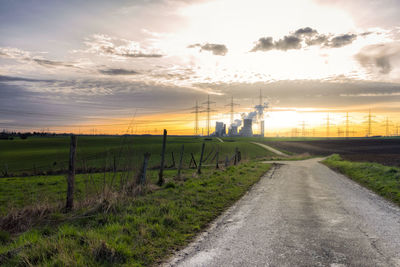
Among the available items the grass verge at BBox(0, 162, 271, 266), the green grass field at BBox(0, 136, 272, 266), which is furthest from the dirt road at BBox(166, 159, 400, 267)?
the green grass field at BBox(0, 136, 272, 266)

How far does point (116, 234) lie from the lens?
6785 mm

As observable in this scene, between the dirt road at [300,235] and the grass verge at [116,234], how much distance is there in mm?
652

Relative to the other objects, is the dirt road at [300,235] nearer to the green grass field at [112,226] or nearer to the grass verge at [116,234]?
the grass verge at [116,234]

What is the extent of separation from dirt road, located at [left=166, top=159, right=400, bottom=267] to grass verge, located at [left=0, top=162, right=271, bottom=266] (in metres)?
0.65

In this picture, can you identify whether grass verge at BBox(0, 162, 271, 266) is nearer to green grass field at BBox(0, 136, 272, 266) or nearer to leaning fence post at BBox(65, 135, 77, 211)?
green grass field at BBox(0, 136, 272, 266)

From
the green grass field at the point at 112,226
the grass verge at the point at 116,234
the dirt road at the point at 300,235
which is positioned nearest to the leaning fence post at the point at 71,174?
the green grass field at the point at 112,226

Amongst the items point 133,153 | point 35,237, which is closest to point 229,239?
point 35,237

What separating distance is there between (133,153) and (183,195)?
343 cm

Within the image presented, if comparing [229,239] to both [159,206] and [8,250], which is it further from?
[8,250]

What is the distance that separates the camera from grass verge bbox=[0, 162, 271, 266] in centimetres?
547

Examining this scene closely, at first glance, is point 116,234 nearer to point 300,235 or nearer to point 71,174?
point 71,174

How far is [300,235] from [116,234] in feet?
16.1

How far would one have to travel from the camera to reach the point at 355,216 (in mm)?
9242

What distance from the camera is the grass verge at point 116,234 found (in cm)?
547
